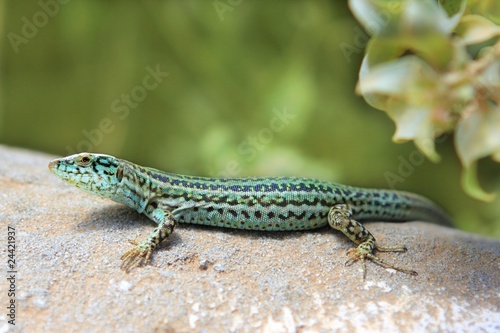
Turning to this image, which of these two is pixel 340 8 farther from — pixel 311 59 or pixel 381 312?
pixel 381 312

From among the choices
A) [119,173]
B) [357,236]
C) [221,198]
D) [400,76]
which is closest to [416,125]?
[400,76]

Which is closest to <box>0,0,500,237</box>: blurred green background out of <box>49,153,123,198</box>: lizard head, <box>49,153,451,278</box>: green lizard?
<box>49,153,451,278</box>: green lizard

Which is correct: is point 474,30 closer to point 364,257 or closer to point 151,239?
point 364,257

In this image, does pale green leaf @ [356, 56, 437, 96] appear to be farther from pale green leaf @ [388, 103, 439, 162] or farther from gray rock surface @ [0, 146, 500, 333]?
gray rock surface @ [0, 146, 500, 333]

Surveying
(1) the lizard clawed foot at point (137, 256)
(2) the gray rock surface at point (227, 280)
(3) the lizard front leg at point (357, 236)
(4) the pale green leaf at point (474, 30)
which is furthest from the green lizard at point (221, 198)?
(4) the pale green leaf at point (474, 30)

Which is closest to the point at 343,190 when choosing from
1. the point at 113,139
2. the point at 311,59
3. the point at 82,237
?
the point at 82,237

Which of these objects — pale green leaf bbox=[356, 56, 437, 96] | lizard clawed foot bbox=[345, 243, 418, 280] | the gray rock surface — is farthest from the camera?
Result: lizard clawed foot bbox=[345, 243, 418, 280]
